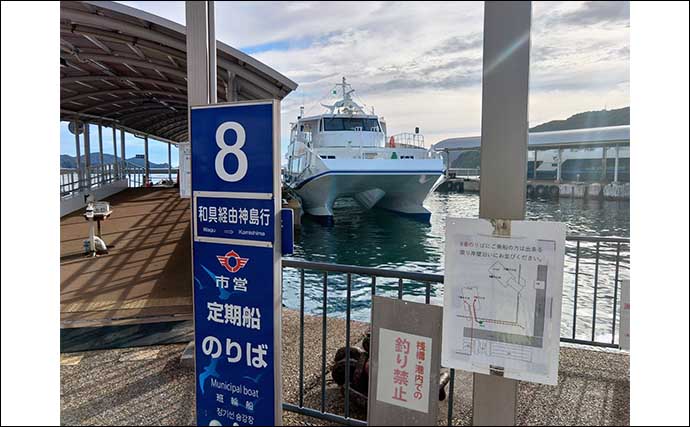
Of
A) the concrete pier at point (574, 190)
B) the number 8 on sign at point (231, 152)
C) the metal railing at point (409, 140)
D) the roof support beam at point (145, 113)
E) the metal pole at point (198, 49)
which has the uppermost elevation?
the roof support beam at point (145, 113)

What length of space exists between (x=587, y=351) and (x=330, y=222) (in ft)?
43.4

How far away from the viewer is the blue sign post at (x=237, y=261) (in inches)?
66.1

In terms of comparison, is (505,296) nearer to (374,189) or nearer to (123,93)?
(123,93)

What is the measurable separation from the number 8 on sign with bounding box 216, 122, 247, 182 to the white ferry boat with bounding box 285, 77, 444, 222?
39.9ft

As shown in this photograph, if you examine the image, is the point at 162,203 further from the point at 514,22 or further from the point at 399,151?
the point at 514,22

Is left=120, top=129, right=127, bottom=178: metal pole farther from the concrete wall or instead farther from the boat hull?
the boat hull

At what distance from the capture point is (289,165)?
1816 centimetres

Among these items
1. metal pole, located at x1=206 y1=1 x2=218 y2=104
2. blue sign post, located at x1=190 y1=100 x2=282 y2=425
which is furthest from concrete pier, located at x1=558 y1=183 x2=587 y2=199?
blue sign post, located at x1=190 y1=100 x2=282 y2=425

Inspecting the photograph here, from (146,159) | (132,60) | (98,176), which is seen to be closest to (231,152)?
(132,60)

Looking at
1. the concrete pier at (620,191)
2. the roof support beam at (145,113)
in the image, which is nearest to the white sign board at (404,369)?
the concrete pier at (620,191)

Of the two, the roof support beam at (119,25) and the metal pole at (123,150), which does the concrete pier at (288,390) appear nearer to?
the roof support beam at (119,25)

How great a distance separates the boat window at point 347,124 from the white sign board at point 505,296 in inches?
614

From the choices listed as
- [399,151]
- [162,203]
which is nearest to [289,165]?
[399,151]
